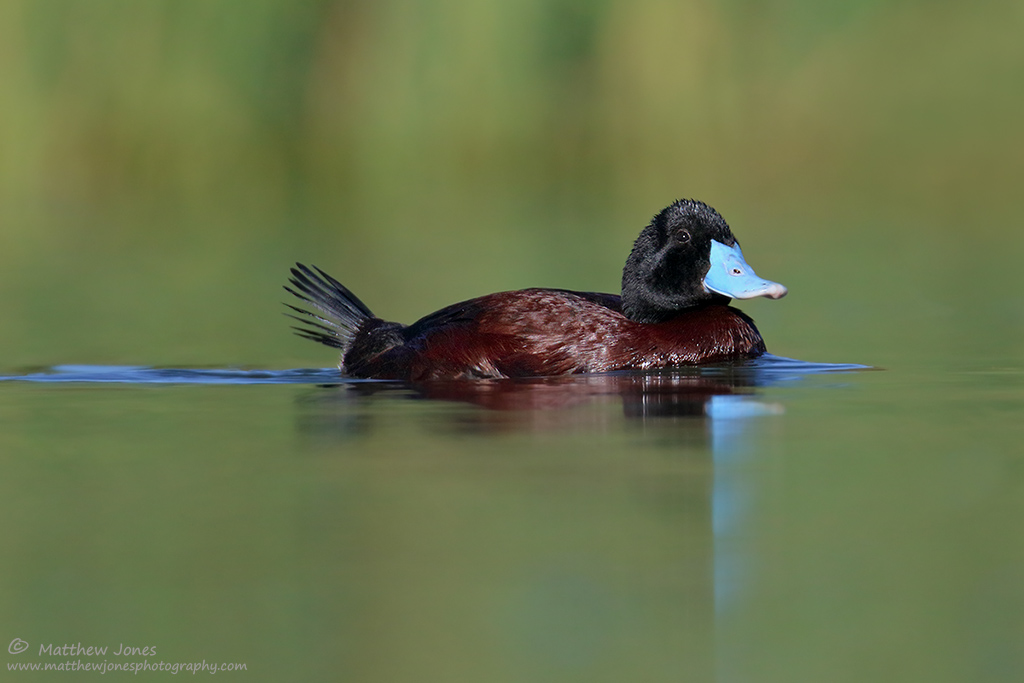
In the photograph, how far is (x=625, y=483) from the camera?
A: 4594 mm

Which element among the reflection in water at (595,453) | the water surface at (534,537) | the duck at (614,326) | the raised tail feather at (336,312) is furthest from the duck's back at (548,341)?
the water surface at (534,537)

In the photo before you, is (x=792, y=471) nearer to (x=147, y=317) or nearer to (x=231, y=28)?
(x=147, y=317)

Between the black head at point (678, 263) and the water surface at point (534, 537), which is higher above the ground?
the black head at point (678, 263)

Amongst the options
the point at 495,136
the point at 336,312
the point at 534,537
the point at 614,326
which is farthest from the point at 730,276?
the point at 495,136

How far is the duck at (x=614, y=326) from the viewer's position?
704 centimetres

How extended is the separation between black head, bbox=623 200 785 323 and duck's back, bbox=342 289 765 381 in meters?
0.11

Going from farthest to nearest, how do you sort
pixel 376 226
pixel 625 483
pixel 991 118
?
pixel 991 118 → pixel 376 226 → pixel 625 483

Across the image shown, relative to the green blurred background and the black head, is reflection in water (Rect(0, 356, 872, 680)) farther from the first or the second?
the green blurred background

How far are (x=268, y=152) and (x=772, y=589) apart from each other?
18062 millimetres

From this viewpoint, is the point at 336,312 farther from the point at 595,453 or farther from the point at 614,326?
the point at 595,453

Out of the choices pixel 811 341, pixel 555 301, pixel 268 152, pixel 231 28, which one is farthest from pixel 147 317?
pixel 268 152

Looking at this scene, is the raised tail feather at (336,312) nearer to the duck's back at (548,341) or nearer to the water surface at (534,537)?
the duck's back at (548,341)

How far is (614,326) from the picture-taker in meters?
7.16

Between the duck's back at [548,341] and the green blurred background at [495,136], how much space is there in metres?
3.99
